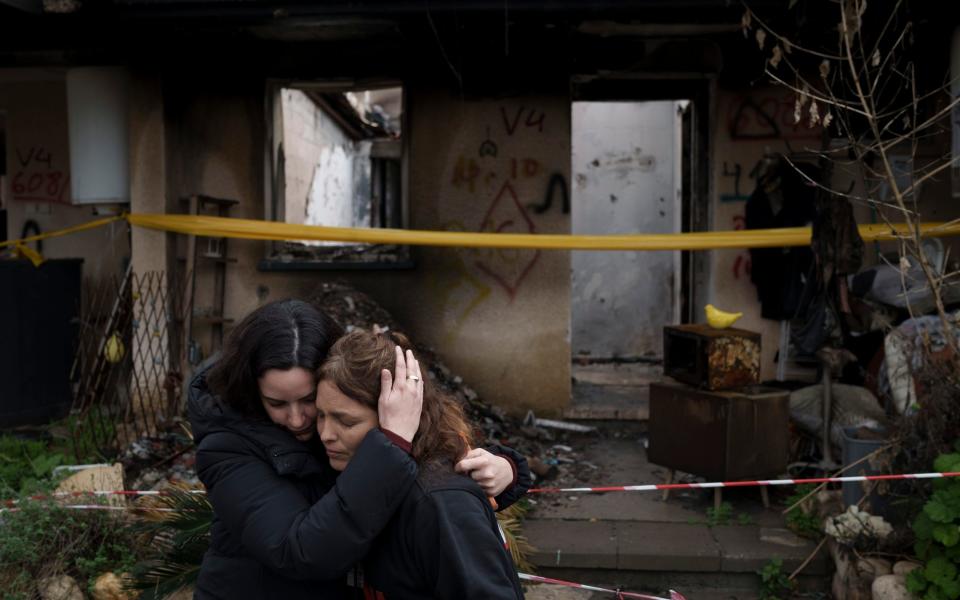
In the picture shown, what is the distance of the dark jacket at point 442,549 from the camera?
165 cm

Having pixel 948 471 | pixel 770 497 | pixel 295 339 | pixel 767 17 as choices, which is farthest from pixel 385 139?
pixel 295 339

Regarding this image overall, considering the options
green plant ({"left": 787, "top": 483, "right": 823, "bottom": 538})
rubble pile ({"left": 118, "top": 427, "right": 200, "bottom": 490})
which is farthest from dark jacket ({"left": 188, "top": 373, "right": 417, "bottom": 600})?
green plant ({"left": 787, "top": 483, "right": 823, "bottom": 538})

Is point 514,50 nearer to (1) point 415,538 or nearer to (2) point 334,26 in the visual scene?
(2) point 334,26

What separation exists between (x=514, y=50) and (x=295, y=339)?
218 inches

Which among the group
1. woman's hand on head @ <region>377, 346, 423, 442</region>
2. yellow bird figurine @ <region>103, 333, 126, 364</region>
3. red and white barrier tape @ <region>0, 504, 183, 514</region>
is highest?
woman's hand on head @ <region>377, 346, 423, 442</region>

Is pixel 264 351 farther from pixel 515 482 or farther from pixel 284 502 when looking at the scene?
pixel 515 482

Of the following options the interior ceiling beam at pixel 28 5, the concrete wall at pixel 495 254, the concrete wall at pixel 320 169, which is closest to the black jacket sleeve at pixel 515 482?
the concrete wall at pixel 495 254

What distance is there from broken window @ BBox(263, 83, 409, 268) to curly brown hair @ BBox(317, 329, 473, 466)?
5.46 m

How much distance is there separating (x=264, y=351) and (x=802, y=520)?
3959 mm

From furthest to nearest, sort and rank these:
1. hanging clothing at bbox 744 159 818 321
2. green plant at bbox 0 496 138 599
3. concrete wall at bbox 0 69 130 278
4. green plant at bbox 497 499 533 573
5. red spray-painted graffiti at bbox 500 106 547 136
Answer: concrete wall at bbox 0 69 130 278
red spray-painted graffiti at bbox 500 106 547 136
hanging clothing at bbox 744 159 818 321
green plant at bbox 497 499 533 573
green plant at bbox 0 496 138 599

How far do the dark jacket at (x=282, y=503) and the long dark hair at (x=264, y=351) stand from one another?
5 centimetres

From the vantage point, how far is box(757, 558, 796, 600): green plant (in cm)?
459

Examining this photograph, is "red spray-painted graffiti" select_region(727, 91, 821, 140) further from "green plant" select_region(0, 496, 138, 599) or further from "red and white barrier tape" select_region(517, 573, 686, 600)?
"green plant" select_region(0, 496, 138, 599)

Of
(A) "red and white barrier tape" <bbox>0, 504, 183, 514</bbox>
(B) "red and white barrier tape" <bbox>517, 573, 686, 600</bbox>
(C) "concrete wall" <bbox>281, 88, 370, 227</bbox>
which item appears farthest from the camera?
(C) "concrete wall" <bbox>281, 88, 370, 227</bbox>
